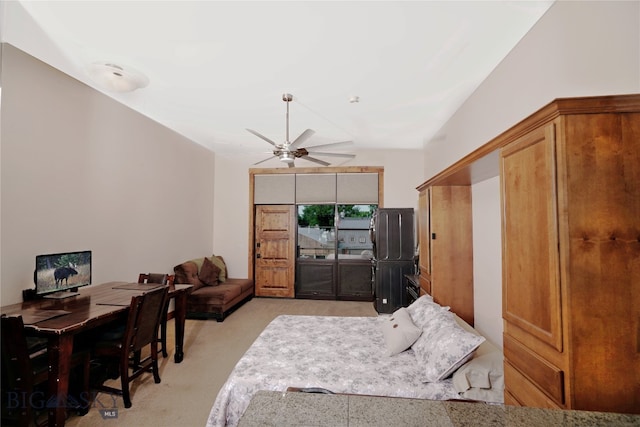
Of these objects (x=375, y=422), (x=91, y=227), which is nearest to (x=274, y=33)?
(x=375, y=422)

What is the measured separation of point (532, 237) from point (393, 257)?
3.57 metres

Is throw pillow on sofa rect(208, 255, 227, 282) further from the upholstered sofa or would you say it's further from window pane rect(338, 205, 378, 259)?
window pane rect(338, 205, 378, 259)

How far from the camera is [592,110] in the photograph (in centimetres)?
110

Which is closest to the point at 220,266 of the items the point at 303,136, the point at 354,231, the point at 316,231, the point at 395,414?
the point at 316,231

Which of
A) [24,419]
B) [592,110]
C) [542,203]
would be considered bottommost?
[24,419]

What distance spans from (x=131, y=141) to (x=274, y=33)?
272 cm

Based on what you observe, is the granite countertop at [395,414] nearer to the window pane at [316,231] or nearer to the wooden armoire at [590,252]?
the wooden armoire at [590,252]

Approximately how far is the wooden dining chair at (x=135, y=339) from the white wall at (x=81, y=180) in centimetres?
98

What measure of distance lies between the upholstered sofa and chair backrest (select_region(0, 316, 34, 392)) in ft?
8.84

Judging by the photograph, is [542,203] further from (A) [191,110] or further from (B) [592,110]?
(A) [191,110]

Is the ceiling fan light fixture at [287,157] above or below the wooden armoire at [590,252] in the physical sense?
above

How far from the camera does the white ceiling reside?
2.05 metres

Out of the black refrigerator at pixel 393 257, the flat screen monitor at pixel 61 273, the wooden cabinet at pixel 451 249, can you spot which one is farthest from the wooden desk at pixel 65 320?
the black refrigerator at pixel 393 257

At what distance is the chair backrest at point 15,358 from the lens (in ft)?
5.72
